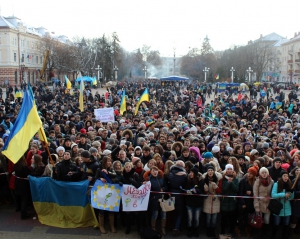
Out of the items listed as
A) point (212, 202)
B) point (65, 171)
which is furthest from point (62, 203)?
point (212, 202)

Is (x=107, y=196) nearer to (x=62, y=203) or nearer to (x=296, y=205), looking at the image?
(x=62, y=203)

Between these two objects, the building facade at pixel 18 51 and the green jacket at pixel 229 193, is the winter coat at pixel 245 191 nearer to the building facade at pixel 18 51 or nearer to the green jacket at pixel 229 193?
the green jacket at pixel 229 193

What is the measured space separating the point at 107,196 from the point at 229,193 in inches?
97.6

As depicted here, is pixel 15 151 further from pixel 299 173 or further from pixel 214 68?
pixel 214 68

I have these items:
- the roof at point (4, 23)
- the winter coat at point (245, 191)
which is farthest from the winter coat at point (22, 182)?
the roof at point (4, 23)

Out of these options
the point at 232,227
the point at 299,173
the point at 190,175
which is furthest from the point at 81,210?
the point at 299,173

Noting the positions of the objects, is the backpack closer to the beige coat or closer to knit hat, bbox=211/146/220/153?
the beige coat

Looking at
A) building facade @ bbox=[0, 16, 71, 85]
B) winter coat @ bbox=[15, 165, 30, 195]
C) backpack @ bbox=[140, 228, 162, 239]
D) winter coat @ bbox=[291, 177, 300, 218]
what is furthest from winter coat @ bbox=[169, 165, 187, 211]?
building facade @ bbox=[0, 16, 71, 85]

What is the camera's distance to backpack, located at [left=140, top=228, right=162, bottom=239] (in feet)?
22.5

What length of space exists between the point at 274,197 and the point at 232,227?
3.71 feet

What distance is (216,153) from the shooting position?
894cm

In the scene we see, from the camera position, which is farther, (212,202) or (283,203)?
(212,202)

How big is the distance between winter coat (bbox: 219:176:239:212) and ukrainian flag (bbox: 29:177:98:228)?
2747 millimetres

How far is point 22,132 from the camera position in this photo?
24.2 ft
